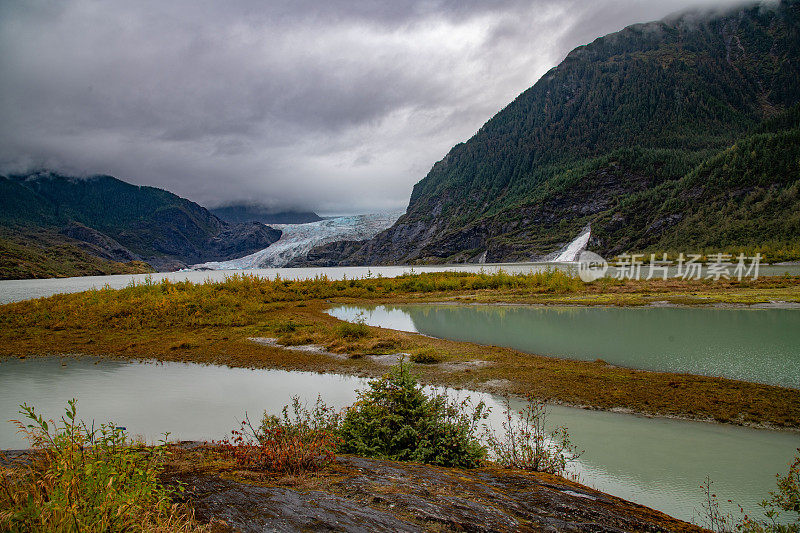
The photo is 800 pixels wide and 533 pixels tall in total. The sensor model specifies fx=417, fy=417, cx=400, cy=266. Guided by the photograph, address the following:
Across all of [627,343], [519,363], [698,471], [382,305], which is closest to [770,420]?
[698,471]

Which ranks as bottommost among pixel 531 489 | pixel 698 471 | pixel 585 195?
pixel 698 471

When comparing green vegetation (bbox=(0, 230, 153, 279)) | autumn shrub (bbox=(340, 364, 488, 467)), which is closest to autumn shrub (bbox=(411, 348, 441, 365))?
autumn shrub (bbox=(340, 364, 488, 467))

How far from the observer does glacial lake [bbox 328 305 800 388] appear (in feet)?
52.5

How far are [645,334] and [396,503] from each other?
74.4ft

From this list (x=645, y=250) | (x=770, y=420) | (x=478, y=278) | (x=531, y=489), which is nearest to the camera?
(x=531, y=489)

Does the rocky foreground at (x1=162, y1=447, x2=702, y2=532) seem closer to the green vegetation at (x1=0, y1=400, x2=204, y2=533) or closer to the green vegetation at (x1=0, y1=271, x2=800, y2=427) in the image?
the green vegetation at (x1=0, y1=400, x2=204, y2=533)

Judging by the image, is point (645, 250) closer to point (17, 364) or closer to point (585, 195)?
point (585, 195)

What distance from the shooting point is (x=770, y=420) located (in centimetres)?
1014

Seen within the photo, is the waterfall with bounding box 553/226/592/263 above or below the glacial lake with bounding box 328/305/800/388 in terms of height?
above

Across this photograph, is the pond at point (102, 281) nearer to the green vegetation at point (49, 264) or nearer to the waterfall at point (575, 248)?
the green vegetation at point (49, 264)

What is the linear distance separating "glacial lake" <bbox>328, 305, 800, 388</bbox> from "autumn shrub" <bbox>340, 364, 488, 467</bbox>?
12.2 meters

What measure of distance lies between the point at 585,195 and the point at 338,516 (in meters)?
209

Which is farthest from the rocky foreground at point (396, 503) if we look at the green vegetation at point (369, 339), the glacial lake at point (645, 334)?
the glacial lake at point (645, 334)

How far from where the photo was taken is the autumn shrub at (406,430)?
270 inches
